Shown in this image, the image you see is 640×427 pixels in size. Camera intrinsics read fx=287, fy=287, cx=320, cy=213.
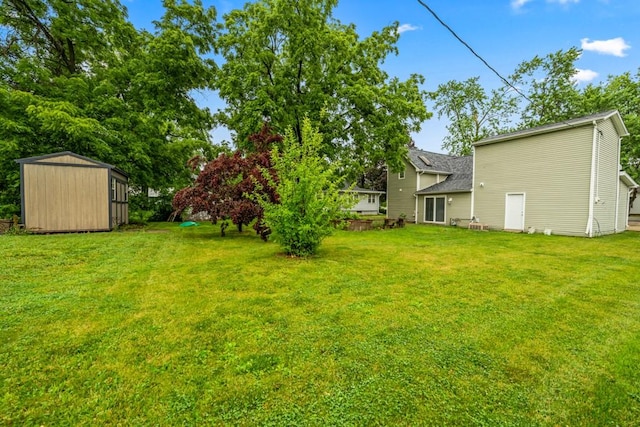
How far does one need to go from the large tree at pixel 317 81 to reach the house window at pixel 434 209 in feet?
13.3

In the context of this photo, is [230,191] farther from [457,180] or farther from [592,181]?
[457,180]

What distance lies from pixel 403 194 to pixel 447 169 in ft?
11.7

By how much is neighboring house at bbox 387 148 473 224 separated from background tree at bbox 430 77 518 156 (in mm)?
8281

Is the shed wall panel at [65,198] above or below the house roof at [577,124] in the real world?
below

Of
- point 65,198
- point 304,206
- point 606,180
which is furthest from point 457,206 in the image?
point 65,198

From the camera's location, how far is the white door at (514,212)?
43.1 feet

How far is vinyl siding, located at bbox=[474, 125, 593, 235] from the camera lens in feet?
37.3

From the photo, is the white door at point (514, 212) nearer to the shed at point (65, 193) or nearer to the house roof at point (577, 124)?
the house roof at point (577, 124)

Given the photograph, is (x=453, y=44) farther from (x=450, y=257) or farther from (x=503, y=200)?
(x=503, y=200)

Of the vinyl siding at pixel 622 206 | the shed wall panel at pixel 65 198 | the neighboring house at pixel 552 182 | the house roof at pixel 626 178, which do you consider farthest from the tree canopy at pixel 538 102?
the shed wall panel at pixel 65 198

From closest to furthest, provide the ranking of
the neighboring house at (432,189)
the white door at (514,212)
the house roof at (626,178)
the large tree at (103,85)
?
the large tree at (103,85), the white door at (514,212), the house roof at (626,178), the neighboring house at (432,189)

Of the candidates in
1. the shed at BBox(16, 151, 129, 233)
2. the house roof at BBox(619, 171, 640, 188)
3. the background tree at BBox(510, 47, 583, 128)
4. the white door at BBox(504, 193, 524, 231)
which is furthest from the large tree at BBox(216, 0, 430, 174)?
the background tree at BBox(510, 47, 583, 128)

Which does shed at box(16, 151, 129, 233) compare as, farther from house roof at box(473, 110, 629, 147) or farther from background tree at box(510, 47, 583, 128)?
background tree at box(510, 47, 583, 128)

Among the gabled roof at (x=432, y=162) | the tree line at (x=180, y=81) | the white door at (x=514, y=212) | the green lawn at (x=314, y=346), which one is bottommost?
the green lawn at (x=314, y=346)
